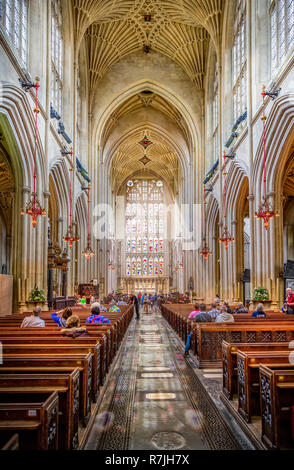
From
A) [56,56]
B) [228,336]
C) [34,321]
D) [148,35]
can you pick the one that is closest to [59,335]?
[34,321]

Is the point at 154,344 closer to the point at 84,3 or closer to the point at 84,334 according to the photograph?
the point at 84,334

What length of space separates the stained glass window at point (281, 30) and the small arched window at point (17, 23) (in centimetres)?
808

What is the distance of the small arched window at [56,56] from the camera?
16.9 metres

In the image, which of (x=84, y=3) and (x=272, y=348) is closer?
(x=272, y=348)

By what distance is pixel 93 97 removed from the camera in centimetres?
2661

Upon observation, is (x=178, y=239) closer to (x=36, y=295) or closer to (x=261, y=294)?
(x=261, y=294)

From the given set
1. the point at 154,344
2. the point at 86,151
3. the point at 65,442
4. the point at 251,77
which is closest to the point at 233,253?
the point at 251,77

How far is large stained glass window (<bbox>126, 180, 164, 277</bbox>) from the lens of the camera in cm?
4634

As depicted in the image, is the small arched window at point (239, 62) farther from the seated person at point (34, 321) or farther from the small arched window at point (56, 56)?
the seated person at point (34, 321)

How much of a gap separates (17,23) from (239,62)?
10.00 m

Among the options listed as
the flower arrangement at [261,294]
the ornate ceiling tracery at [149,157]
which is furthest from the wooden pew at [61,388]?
the ornate ceiling tracery at [149,157]

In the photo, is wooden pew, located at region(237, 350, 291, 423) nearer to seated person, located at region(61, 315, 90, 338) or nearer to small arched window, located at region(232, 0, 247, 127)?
seated person, located at region(61, 315, 90, 338)
